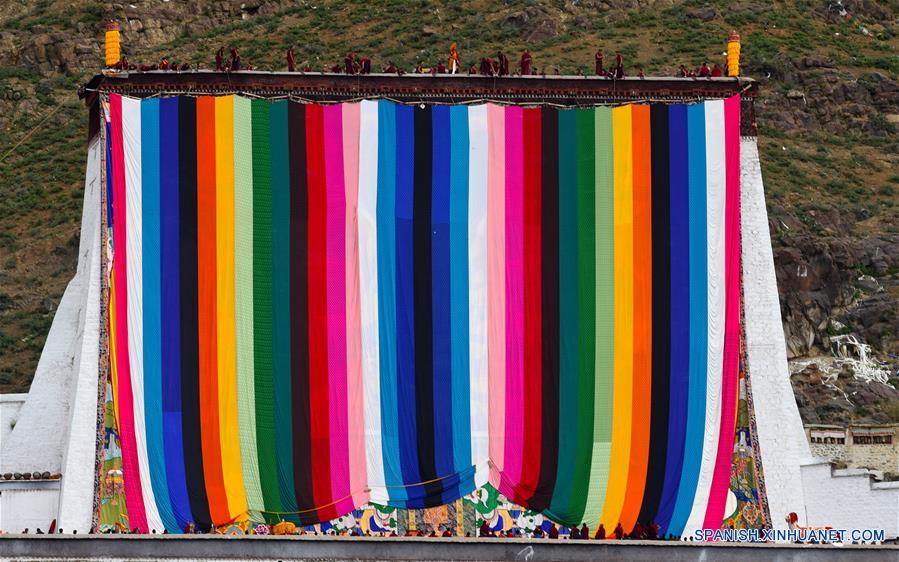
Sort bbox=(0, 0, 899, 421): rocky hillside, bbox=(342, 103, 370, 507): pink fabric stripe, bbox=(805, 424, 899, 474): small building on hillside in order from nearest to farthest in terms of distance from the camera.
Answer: bbox=(342, 103, 370, 507): pink fabric stripe → bbox=(805, 424, 899, 474): small building on hillside → bbox=(0, 0, 899, 421): rocky hillside

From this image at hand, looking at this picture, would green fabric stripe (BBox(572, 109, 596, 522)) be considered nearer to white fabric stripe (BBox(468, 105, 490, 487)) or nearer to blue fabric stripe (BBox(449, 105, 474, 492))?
white fabric stripe (BBox(468, 105, 490, 487))

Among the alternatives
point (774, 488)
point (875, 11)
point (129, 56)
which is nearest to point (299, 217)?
point (774, 488)

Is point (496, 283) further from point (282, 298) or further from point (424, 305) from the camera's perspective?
point (282, 298)

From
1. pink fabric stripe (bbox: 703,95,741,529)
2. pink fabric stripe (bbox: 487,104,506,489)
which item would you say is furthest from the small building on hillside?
pink fabric stripe (bbox: 487,104,506,489)

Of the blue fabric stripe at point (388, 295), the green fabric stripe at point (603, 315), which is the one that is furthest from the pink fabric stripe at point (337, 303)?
the green fabric stripe at point (603, 315)

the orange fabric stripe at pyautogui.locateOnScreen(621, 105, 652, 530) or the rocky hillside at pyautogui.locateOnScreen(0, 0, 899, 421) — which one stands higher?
the rocky hillside at pyautogui.locateOnScreen(0, 0, 899, 421)

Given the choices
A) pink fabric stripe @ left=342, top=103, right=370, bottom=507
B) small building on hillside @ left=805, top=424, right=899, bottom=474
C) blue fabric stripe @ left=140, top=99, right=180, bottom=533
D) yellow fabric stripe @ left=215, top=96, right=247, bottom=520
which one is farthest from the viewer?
small building on hillside @ left=805, top=424, right=899, bottom=474
